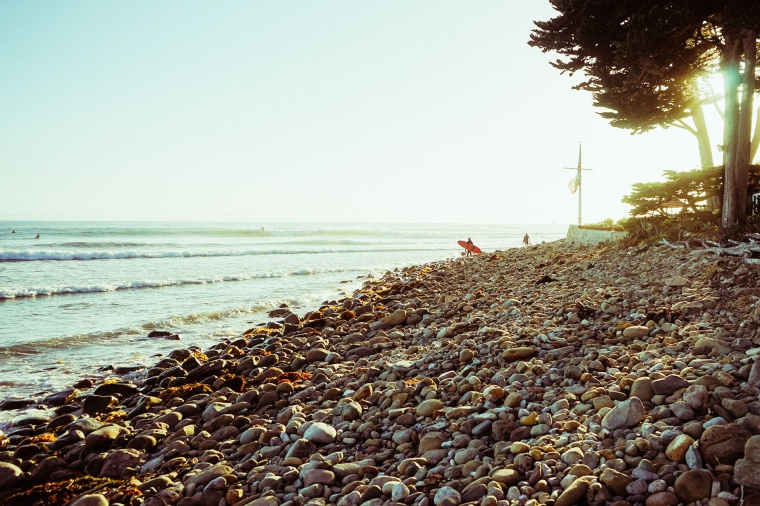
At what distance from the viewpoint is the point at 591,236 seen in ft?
53.7

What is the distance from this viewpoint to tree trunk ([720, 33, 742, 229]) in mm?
9867

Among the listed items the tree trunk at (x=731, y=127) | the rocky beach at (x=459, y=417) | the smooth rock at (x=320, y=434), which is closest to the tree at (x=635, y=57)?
the tree trunk at (x=731, y=127)

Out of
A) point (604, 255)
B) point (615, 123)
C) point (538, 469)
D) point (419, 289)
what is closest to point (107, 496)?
point (538, 469)

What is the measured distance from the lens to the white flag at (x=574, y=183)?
24906 millimetres

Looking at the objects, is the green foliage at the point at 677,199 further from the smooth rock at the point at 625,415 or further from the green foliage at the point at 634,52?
the smooth rock at the point at 625,415

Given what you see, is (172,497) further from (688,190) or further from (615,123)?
(615,123)

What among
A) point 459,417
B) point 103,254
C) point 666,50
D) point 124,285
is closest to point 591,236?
point 666,50

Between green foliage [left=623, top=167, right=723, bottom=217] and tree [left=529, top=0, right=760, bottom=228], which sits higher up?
tree [left=529, top=0, right=760, bottom=228]

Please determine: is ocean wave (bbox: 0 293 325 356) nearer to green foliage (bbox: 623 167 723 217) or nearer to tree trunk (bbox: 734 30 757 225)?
green foliage (bbox: 623 167 723 217)

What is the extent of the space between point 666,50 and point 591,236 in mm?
7847

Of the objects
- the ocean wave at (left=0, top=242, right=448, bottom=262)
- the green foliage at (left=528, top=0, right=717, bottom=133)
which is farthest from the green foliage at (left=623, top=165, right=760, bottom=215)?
the ocean wave at (left=0, top=242, right=448, bottom=262)

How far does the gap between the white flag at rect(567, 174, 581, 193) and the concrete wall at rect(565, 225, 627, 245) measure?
5.51 metres

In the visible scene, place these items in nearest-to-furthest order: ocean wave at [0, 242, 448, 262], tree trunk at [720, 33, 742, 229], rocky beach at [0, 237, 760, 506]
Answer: rocky beach at [0, 237, 760, 506]
tree trunk at [720, 33, 742, 229]
ocean wave at [0, 242, 448, 262]

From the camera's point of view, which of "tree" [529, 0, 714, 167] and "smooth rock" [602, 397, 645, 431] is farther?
"tree" [529, 0, 714, 167]
